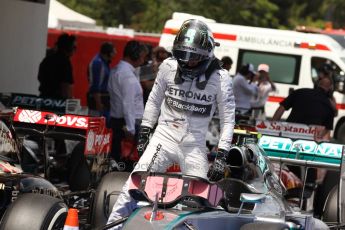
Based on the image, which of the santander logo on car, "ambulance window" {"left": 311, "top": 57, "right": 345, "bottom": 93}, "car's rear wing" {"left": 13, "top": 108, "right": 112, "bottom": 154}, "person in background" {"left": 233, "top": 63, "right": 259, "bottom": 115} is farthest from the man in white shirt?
"ambulance window" {"left": 311, "top": 57, "right": 345, "bottom": 93}

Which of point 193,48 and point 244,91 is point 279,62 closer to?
point 244,91

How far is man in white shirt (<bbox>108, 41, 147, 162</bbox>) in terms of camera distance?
1185 cm

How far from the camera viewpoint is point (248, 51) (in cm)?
2256

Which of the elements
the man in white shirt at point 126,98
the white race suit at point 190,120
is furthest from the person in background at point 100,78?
the white race suit at point 190,120

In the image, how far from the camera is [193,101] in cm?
770

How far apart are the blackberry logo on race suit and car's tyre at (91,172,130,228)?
924 mm

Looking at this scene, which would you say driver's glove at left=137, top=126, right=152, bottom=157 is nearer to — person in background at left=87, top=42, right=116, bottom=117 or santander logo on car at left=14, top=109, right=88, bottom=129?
santander logo on car at left=14, top=109, right=88, bottom=129

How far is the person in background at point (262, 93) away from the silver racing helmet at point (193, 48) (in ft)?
37.1

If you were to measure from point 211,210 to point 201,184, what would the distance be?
28 cm

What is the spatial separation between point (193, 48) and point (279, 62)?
1533 cm

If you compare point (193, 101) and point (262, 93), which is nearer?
point (193, 101)

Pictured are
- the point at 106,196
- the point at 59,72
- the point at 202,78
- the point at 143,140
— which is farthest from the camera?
the point at 59,72

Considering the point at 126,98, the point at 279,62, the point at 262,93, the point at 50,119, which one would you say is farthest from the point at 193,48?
the point at 279,62

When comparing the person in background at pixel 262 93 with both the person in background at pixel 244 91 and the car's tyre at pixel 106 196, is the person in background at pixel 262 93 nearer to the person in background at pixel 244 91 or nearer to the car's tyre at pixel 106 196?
the person in background at pixel 244 91
